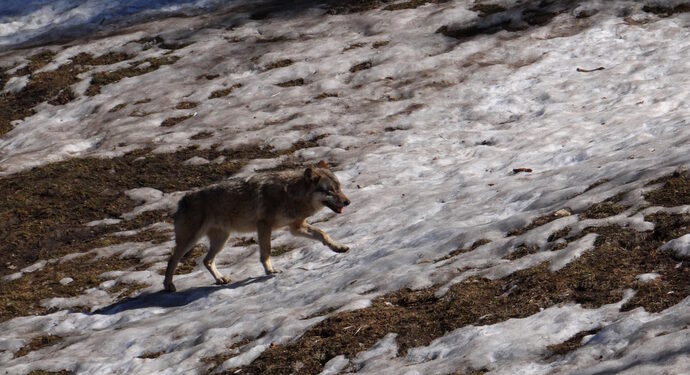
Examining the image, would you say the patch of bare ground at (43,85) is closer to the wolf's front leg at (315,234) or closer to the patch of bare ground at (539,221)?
the wolf's front leg at (315,234)

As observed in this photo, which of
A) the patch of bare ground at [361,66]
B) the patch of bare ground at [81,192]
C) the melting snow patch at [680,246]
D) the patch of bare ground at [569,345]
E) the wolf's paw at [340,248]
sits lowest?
the patch of bare ground at [81,192]

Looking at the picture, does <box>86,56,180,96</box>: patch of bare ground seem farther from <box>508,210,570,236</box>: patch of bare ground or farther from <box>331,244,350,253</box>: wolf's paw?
<box>508,210,570,236</box>: patch of bare ground

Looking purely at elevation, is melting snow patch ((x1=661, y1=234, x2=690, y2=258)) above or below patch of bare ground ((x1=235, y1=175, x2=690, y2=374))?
above

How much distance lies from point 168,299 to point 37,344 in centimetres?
268

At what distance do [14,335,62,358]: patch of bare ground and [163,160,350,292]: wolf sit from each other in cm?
258

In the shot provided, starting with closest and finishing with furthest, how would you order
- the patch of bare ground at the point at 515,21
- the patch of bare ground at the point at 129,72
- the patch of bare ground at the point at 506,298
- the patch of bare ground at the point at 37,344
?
the patch of bare ground at the point at 506,298
the patch of bare ground at the point at 37,344
the patch of bare ground at the point at 515,21
the patch of bare ground at the point at 129,72

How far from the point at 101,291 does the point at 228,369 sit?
7.57 m

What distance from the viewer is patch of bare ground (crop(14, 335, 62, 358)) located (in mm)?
16562

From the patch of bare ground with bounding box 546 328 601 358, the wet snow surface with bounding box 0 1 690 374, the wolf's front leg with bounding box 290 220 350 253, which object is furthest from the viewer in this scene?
the wolf's front leg with bounding box 290 220 350 253

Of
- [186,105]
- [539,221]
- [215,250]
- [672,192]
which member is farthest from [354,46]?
Answer: [672,192]

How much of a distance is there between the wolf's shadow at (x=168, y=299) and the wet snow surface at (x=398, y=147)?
70 mm

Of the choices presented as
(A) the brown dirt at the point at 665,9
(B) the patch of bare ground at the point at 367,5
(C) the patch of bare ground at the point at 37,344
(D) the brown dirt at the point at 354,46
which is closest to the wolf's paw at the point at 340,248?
(C) the patch of bare ground at the point at 37,344

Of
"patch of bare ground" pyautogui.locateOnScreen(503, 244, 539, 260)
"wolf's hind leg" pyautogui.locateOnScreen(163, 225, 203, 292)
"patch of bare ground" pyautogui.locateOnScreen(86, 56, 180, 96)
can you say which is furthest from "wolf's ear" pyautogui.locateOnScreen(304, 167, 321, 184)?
"patch of bare ground" pyautogui.locateOnScreen(86, 56, 180, 96)

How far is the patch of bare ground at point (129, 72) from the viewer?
36.8 m
